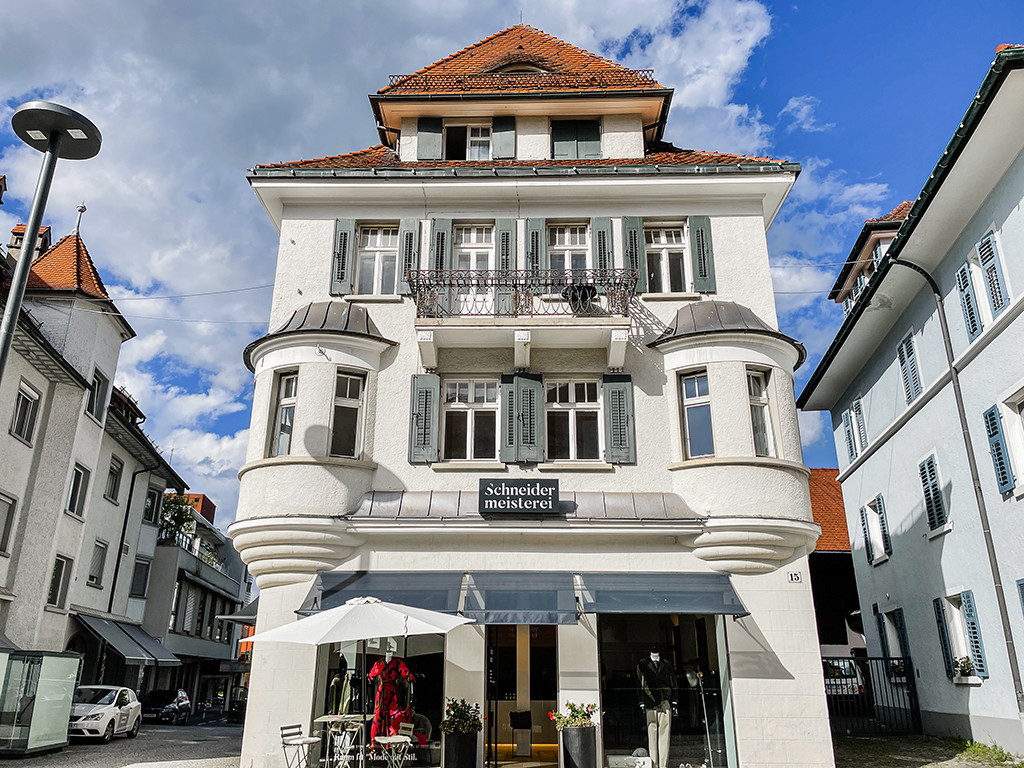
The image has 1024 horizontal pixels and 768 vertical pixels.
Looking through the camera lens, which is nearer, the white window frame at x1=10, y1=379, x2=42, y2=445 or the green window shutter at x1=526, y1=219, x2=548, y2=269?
the green window shutter at x1=526, y1=219, x2=548, y2=269

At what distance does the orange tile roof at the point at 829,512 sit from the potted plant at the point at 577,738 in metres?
16.0

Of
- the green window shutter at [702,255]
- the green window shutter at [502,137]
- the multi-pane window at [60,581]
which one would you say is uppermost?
the green window shutter at [502,137]

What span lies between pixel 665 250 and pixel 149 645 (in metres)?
→ 27.1

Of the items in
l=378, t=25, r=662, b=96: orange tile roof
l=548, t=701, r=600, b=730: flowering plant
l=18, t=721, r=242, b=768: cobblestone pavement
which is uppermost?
l=378, t=25, r=662, b=96: orange tile roof

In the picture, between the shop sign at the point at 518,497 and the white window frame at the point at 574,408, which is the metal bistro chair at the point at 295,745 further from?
the white window frame at the point at 574,408

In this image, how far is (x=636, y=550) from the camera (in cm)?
1476

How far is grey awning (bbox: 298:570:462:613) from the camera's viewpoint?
13859 mm

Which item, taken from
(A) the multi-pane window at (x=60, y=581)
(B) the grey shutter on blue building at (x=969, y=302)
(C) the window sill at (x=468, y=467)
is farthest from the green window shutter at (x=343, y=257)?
(A) the multi-pane window at (x=60, y=581)

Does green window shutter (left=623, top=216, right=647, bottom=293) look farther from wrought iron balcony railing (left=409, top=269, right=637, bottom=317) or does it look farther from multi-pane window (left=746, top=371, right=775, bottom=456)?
multi-pane window (left=746, top=371, right=775, bottom=456)

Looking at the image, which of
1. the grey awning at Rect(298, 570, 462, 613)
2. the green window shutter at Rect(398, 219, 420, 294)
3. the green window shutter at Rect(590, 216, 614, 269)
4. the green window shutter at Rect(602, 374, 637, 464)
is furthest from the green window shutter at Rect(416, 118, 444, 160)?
the grey awning at Rect(298, 570, 462, 613)

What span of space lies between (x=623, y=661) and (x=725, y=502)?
11.0 ft

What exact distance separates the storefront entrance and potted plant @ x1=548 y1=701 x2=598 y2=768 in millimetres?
826

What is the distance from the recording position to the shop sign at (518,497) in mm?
14648


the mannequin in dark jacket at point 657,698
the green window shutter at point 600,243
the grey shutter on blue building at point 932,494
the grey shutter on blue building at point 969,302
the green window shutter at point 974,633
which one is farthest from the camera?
the grey shutter on blue building at point 932,494
